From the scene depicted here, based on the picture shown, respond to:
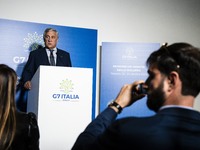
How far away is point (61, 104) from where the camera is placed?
8.27 feet

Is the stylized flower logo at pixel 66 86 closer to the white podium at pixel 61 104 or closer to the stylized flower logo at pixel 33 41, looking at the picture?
the white podium at pixel 61 104

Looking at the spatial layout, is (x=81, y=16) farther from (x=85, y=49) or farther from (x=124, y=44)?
(x=124, y=44)

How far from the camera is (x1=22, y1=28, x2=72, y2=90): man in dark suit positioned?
3578mm

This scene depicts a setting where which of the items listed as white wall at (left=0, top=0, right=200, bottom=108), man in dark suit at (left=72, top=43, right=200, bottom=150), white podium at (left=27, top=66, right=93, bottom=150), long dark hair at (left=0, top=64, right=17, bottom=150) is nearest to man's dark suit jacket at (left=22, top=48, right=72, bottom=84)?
white wall at (left=0, top=0, right=200, bottom=108)

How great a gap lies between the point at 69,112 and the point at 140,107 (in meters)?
1.41

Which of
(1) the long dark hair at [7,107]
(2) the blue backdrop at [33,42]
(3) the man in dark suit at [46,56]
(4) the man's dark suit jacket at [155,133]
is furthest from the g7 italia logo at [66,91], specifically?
(4) the man's dark suit jacket at [155,133]

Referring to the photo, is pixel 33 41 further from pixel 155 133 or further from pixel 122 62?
pixel 155 133

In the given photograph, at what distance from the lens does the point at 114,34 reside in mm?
4172

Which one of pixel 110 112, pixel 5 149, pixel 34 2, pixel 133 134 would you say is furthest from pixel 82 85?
pixel 34 2

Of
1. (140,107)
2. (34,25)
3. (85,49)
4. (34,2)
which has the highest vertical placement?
(34,2)

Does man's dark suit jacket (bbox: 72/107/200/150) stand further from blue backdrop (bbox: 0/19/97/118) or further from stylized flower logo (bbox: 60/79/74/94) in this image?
blue backdrop (bbox: 0/19/97/118)

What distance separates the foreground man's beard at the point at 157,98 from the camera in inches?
45.8

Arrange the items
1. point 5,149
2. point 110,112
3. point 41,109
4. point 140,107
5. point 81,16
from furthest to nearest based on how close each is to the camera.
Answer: point 81,16, point 140,107, point 41,109, point 5,149, point 110,112

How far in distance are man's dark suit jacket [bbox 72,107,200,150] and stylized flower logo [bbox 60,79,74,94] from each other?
1482 mm
